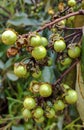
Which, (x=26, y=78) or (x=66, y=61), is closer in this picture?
(x=66, y=61)

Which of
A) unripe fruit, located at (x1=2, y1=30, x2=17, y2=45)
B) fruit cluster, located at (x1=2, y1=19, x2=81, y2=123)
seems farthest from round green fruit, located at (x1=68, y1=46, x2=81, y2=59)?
unripe fruit, located at (x1=2, y1=30, x2=17, y2=45)

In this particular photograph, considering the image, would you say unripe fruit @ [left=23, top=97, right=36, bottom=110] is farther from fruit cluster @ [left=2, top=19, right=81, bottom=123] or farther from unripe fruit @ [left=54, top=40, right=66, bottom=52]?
unripe fruit @ [left=54, top=40, right=66, bottom=52]

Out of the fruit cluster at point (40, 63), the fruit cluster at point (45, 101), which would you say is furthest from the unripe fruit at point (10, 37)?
the fruit cluster at point (45, 101)

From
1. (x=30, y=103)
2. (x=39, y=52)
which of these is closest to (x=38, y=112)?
(x=30, y=103)

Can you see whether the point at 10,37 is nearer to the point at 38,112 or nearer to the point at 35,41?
the point at 35,41

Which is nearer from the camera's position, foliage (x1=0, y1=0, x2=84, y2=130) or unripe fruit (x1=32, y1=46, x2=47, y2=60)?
unripe fruit (x1=32, y1=46, x2=47, y2=60)

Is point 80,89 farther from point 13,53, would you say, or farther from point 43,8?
point 43,8

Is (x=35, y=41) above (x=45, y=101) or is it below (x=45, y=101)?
above

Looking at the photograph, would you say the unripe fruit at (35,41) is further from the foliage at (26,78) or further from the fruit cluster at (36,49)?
the foliage at (26,78)

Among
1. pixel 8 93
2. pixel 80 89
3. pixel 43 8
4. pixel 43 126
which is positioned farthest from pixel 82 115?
pixel 43 8
